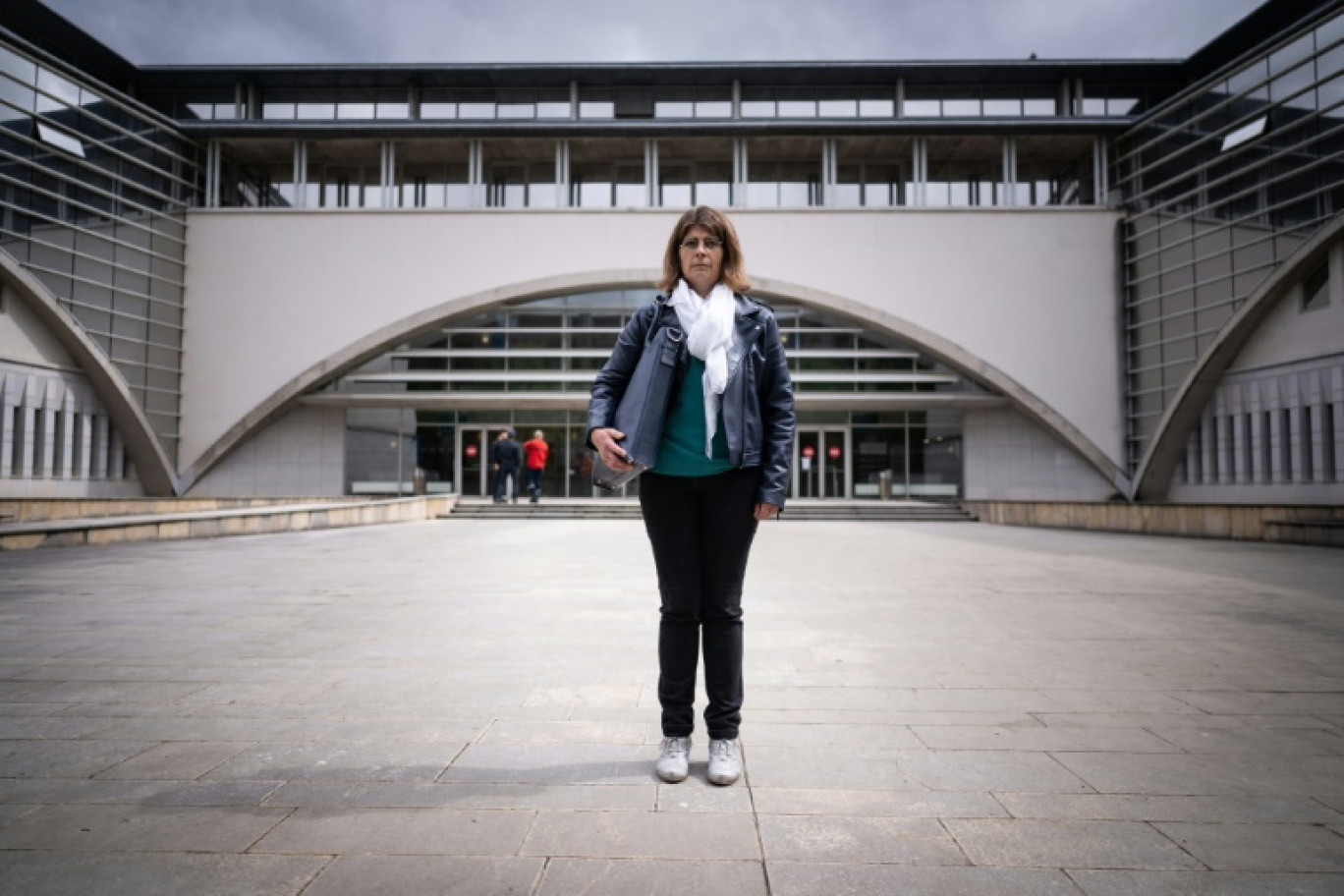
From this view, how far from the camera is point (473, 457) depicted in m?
27.8

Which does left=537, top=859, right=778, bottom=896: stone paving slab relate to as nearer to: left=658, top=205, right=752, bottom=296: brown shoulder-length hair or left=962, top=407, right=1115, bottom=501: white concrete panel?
left=658, top=205, right=752, bottom=296: brown shoulder-length hair

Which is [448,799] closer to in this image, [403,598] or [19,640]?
[19,640]

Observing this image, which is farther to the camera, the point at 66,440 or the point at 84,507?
the point at 66,440

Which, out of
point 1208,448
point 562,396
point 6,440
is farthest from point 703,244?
point 6,440

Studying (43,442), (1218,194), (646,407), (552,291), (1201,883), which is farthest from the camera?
(552,291)

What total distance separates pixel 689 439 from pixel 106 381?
26148 millimetres

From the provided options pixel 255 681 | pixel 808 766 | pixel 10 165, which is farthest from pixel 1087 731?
pixel 10 165

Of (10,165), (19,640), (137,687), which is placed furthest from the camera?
(10,165)

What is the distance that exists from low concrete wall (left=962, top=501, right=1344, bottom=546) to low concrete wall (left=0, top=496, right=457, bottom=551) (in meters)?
15.2

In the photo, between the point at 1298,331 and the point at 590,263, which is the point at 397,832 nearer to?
the point at 1298,331

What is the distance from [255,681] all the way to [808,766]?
8.68 feet

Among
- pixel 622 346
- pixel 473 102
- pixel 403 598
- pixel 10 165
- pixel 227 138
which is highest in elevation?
pixel 473 102

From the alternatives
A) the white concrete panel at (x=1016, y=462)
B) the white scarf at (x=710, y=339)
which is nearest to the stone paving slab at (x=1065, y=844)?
the white scarf at (x=710, y=339)

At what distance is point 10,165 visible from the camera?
65.9ft
